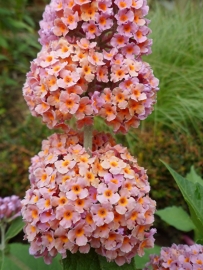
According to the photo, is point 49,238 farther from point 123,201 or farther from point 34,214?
point 123,201

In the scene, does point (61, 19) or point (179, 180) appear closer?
point (61, 19)

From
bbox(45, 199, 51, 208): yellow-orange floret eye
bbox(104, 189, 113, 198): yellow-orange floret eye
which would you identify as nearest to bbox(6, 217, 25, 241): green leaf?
bbox(45, 199, 51, 208): yellow-orange floret eye

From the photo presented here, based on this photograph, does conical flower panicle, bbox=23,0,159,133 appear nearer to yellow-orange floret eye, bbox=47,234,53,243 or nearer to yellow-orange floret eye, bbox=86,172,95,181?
yellow-orange floret eye, bbox=86,172,95,181

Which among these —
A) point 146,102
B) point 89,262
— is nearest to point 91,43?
point 146,102

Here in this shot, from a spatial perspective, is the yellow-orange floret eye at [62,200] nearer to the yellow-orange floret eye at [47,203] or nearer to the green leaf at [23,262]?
the yellow-orange floret eye at [47,203]

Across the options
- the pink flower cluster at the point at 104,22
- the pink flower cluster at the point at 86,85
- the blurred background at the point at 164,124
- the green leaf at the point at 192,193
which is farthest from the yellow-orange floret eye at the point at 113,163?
the blurred background at the point at 164,124

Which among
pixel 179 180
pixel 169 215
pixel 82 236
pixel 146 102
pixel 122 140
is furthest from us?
pixel 122 140

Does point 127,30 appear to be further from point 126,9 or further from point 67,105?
point 67,105
